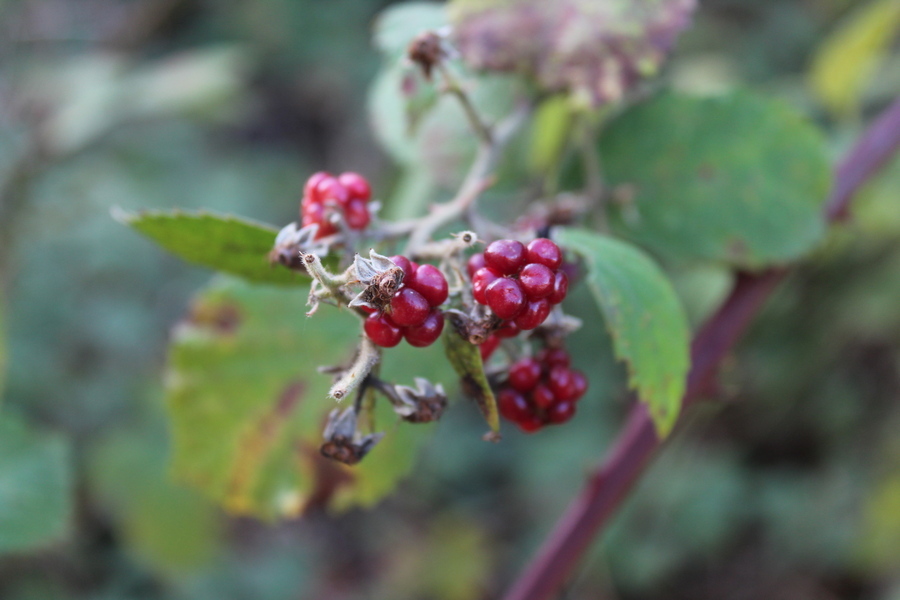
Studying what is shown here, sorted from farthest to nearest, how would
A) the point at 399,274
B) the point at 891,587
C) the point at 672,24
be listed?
the point at 891,587
the point at 672,24
the point at 399,274

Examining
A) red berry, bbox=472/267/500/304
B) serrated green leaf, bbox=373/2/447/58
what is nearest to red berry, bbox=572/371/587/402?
red berry, bbox=472/267/500/304

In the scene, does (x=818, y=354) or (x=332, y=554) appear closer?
(x=818, y=354)

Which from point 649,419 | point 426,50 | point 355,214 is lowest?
point 649,419

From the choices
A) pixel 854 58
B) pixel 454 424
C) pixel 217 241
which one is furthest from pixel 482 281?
pixel 454 424

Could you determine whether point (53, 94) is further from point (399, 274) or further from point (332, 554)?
point (399, 274)

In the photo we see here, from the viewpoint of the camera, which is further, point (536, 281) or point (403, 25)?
point (403, 25)

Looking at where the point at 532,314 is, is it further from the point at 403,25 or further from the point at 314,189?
the point at 403,25

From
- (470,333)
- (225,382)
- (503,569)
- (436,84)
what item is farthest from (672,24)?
(503,569)
